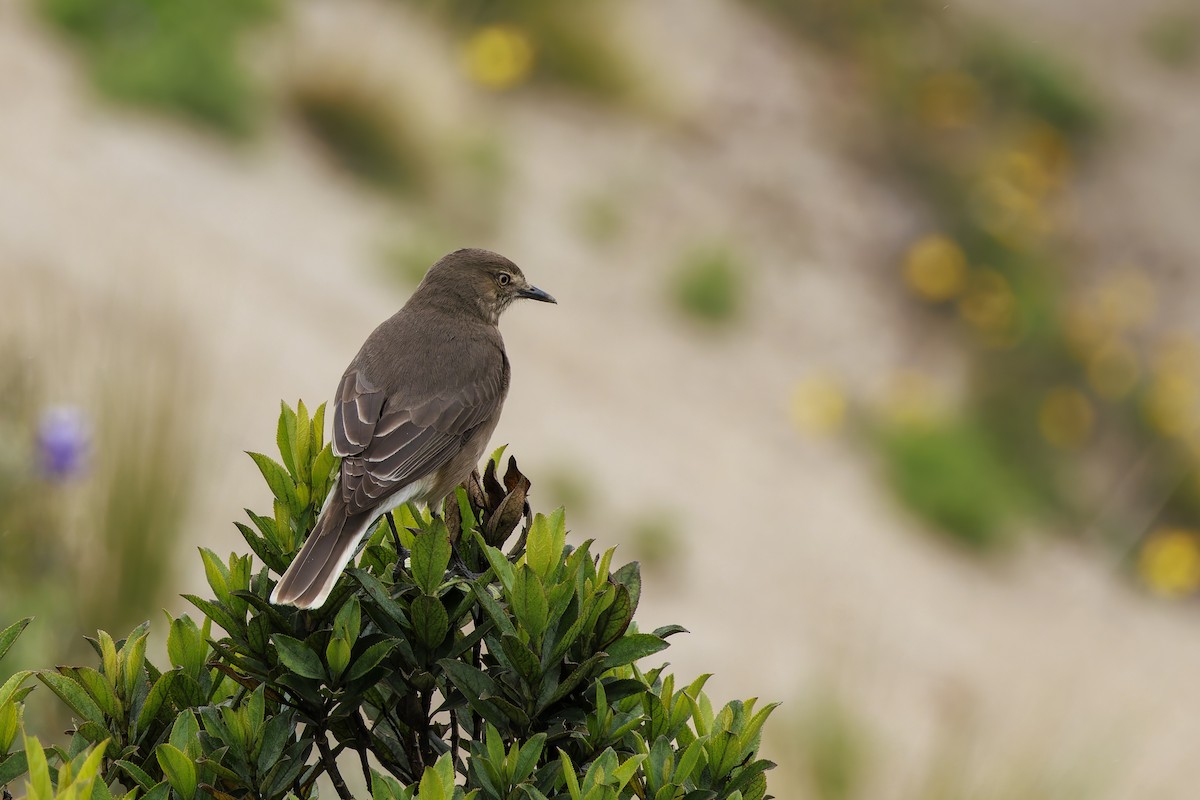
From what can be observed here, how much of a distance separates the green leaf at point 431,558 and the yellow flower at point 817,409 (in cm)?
956

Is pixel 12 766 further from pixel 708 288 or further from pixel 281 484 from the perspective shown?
pixel 708 288

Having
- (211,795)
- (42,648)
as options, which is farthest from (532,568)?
(42,648)

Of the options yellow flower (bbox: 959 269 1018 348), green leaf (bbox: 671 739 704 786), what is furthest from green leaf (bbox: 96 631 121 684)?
yellow flower (bbox: 959 269 1018 348)

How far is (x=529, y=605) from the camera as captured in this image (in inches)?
83.7

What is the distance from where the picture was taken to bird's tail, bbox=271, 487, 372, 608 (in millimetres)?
2219

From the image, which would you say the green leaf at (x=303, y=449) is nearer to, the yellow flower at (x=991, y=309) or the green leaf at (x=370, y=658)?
the green leaf at (x=370, y=658)

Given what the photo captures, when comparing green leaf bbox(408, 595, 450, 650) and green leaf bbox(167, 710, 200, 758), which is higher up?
green leaf bbox(408, 595, 450, 650)

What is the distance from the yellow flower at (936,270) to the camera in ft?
44.2

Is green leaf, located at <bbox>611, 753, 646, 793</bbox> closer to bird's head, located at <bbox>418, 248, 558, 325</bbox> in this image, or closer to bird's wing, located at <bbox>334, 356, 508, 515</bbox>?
bird's wing, located at <bbox>334, 356, 508, 515</bbox>

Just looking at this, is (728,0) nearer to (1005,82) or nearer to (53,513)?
(1005,82)

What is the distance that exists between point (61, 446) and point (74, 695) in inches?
135

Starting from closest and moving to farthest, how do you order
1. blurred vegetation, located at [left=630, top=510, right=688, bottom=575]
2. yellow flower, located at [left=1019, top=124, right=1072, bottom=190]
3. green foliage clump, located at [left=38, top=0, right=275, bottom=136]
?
blurred vegetation, located at [left=630, top=510, right=688, bottom=575]
green foliage clump, located at [left=38, top=0, right=275, bottom=136]
yellow flower, located at [left=1019, top=124, right=1072, bottom=190]

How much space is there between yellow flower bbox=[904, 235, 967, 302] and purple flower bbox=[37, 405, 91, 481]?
31.2ft

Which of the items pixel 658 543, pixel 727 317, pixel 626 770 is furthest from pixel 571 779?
pixel 727 317
